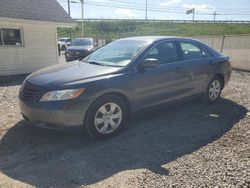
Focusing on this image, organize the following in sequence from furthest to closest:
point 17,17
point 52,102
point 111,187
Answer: point 17,17, point 52,102, point 111,187

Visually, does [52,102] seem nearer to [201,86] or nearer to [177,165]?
[177,165]

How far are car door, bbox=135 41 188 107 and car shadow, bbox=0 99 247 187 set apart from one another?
52 centimetres

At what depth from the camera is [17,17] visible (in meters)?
11.2

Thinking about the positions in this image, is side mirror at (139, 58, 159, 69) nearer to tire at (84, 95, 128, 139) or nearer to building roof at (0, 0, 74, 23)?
tire at (84, 95, 128, 139)

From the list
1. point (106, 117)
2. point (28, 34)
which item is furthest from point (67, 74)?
point (28, 34)

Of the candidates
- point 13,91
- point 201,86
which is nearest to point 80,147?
point 201,86

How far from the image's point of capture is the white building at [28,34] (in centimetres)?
1145

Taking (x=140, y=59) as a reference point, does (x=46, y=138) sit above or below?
below

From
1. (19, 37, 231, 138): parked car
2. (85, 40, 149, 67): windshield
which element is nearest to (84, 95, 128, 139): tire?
(19, 37, 231, 138): parked car

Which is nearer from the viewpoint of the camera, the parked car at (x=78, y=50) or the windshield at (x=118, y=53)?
the windshield at (x=118, y=53)

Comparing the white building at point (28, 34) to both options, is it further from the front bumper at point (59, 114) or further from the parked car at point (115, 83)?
the front bumper at point (59, 114)

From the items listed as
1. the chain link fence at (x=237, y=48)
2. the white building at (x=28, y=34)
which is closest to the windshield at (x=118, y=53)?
the white building at (x=28, y=34)

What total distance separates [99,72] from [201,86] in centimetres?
273

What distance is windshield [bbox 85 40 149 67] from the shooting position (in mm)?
4969
